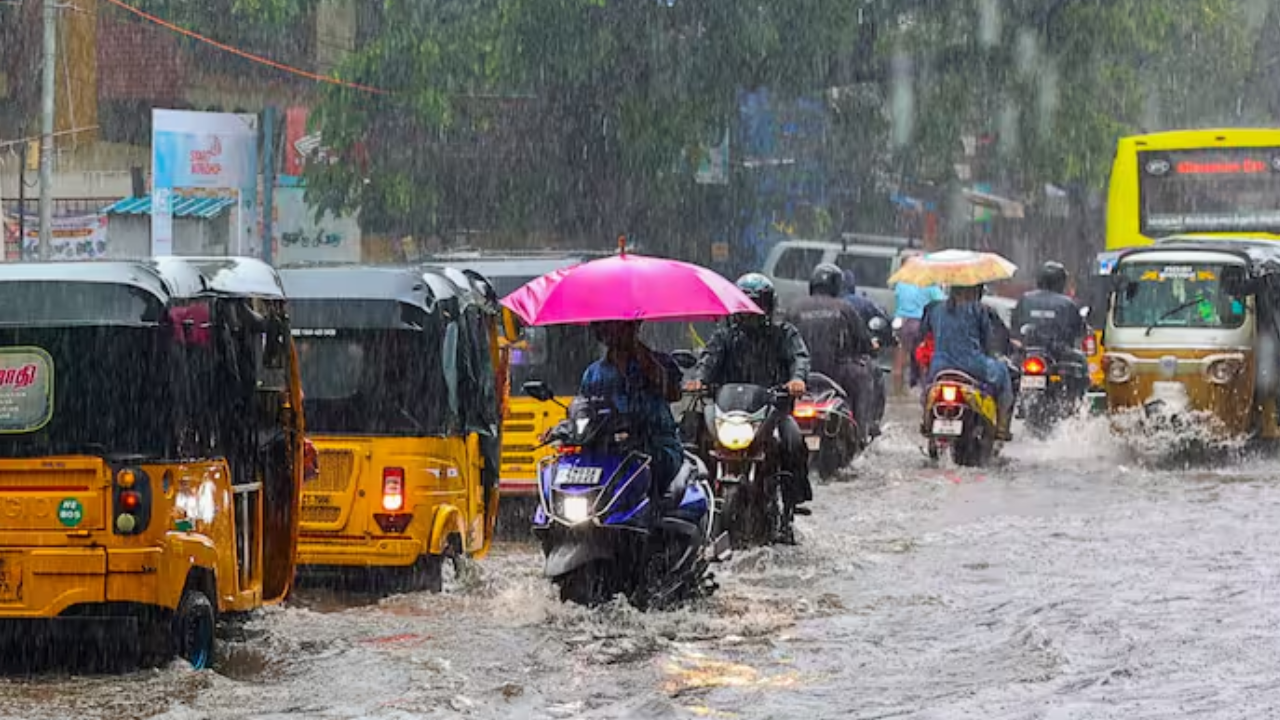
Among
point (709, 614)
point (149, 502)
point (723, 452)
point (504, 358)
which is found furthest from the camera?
point (504, 358)

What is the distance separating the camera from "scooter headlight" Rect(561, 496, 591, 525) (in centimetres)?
962

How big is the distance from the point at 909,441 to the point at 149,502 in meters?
13.9

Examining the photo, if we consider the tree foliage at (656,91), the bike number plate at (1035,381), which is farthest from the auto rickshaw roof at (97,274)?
the tree foliage at (656,91)

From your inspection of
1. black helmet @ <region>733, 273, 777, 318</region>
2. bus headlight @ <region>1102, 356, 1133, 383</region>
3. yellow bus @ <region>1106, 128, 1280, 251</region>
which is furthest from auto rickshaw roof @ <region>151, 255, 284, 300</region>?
yellow bus @ <region>1106, 128, 1280, 251</region>

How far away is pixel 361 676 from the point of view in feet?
28.0

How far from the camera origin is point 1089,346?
20672mm

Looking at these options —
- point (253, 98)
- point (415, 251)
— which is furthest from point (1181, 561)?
point (253, 98)

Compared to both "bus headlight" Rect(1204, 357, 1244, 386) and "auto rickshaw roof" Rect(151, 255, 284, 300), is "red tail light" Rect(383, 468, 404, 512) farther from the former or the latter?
"bus headlight" Rect(1204, 357, 1244, 386)

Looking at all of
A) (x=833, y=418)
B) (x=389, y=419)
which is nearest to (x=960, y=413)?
(x=833, y=418)

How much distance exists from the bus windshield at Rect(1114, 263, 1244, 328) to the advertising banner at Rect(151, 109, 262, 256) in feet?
46.0

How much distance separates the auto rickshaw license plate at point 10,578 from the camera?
25.9 ft

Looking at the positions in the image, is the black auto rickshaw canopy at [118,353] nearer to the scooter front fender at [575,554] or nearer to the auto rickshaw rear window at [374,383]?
the scooter front fender at [575,554]

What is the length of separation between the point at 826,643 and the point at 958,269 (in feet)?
32.3

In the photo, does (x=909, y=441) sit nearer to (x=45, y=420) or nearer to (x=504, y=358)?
(x=504, y=358)
